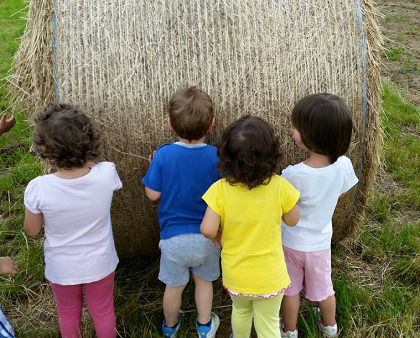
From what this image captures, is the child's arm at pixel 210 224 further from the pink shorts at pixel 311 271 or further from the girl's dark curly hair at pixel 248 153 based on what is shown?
the pink shorts at pixel 311 271

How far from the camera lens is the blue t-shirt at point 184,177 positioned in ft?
8.61

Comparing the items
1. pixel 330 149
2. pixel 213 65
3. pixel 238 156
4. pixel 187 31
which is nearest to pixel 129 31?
pixel 187 31

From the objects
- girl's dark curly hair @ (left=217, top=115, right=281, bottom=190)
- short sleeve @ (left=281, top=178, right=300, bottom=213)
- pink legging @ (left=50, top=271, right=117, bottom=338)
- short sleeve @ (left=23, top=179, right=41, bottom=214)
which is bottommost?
pink legging @ (left=50, top=271, right=117, bottom=338)

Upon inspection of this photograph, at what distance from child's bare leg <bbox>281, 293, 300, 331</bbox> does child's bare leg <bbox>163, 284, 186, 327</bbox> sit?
1.97 ft

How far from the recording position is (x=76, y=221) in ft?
8.08

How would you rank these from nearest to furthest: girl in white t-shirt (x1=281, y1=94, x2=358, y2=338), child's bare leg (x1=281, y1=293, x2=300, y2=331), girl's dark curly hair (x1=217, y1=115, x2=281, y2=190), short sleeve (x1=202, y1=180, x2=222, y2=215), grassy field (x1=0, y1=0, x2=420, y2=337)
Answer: girl's dark curly hair (x1=217, y1=115, x2=281, y2=190) < short sleeve (x1=202, y1=180, x2=222, y2=215) < girl in white t-shirt (x1=281, y1=94, x2=358, y2=338) < child's bare leg (x1=281, y1=293, x2=300, y2=331) < grassy field (x1=0, y1=0, x2=420, y2=337)

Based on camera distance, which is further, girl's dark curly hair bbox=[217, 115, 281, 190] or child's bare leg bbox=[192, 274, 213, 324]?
child's bare leg bbox=[192, 274, 213, 324]

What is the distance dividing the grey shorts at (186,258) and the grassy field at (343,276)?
1.37 ft

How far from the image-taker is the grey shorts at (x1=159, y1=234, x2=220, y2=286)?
2717mm

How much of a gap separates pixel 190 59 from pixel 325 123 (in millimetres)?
877

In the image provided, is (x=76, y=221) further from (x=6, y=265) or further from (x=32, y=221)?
(x=6, y=265)

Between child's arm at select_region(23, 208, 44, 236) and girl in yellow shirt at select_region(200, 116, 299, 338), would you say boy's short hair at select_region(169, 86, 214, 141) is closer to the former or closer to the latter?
girl in yellow shirt at select_region(200, 116, 299, 338)

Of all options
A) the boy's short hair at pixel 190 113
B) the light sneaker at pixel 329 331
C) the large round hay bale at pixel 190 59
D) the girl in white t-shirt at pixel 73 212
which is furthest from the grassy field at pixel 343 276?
the boy's short hair at pixel 190 113

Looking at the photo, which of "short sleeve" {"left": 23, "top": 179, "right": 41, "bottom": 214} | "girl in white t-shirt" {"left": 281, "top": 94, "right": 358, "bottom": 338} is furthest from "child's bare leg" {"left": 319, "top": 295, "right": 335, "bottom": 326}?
"short sleeve" {"left": 23, "top": 179, "right": 41, "bottom": 214}
